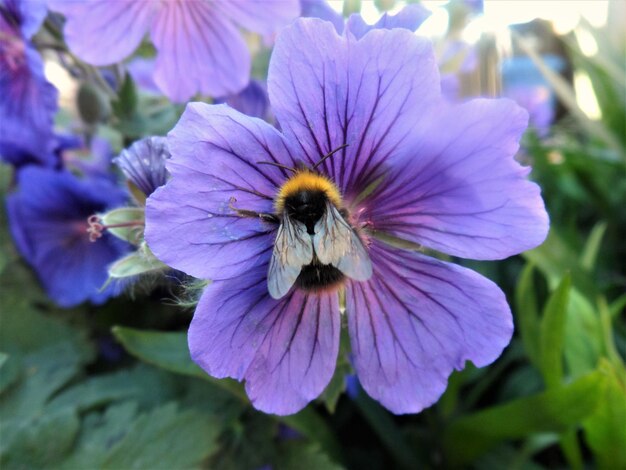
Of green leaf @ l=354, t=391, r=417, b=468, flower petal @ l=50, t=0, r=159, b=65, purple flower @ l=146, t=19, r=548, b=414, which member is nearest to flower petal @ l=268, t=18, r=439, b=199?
purple flower @ l=146, t=19, r=548, b=414

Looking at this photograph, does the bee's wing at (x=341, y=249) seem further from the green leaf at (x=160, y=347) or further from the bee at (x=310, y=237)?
the green leaf at (x=160, y=347)

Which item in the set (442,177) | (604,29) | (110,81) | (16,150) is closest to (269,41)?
(110,81)

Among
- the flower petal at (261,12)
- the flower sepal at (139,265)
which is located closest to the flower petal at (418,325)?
the flower sepal at (139,265)

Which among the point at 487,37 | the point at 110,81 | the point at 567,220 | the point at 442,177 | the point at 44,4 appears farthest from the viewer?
the point at 487,37

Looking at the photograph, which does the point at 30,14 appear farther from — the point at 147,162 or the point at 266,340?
the point at 266,340

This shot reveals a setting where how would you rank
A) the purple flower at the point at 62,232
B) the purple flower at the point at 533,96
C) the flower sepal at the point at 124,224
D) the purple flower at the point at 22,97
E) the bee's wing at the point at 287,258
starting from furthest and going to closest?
1. the purple flower at the point at 533,96
2. the purple flower at the point at 62,232
3. the purple flower at the point at 22,97
4. the flower sepal at the point at 124,224
5. the bee's wing at the point at 287,258

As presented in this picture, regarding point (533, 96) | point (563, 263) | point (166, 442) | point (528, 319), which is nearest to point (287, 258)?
point (166, 442)

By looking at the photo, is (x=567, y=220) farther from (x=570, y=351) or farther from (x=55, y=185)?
(x=55, y=185)
